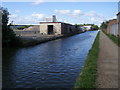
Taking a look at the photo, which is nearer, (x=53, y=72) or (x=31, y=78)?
(x=31, y=78)

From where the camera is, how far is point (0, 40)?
79.3 ft

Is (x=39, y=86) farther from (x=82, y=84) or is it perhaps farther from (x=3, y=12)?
(x=3, y=12)

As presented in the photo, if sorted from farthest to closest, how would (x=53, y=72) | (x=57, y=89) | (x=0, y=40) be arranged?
(x=0, y=40)
(x=53, y=72)
(x=57, y=89)

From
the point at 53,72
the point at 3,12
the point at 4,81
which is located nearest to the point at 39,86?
the point at 4,81

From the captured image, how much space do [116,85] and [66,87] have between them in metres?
2.23

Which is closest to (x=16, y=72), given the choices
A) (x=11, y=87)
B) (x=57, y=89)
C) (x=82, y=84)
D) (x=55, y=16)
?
(x=11, y=87)

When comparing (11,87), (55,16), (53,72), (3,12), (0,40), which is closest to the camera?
(11,87)

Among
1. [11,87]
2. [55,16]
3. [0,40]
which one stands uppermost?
[55,16]

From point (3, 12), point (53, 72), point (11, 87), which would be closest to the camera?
point (11, 87)

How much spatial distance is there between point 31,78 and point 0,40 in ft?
50.0

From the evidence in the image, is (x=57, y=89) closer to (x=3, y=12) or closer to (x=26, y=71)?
(x=26, y=71)

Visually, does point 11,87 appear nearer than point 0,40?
Yes

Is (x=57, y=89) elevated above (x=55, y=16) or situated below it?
below

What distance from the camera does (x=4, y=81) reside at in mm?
9750
